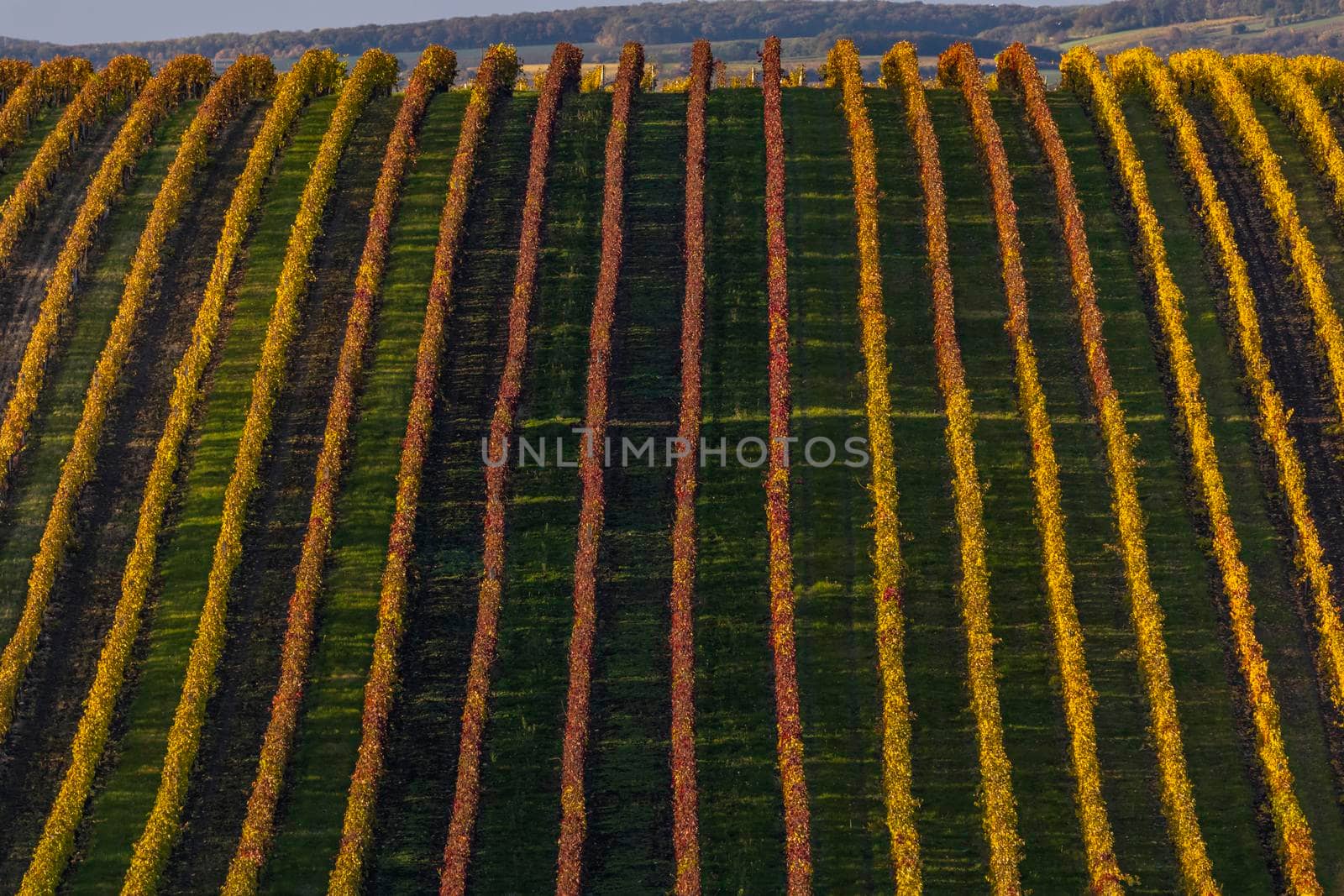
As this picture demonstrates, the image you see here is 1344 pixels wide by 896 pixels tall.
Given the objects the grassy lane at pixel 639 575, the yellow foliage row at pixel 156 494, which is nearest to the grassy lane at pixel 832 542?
the grassy lane at pixel 639 575

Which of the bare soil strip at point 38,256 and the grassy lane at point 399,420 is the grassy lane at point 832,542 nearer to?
the grassy lane at point 399,420

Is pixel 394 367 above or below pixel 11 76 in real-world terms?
below

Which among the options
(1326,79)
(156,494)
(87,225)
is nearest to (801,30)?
(1326,79)

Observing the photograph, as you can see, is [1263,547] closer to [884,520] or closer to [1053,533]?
[1053,533]

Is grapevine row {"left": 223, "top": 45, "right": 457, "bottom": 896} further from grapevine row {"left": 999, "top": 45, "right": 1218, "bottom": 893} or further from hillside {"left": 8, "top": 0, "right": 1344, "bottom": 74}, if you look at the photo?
hillside {"left": 8, "top": 0, "right": 1344, "bottom": 74}

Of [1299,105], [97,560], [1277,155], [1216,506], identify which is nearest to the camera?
[1216,506]
